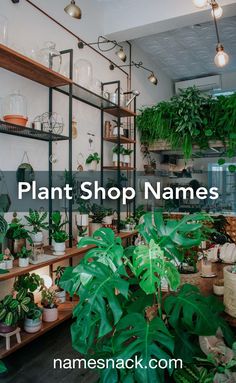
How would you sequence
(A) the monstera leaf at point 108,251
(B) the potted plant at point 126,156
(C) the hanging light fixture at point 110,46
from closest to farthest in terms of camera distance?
1. (A) the monstera leaf at point 108,251
2. (C) the hanging light fixture at point 110,46
3. (B) the potted plant at point 126,156

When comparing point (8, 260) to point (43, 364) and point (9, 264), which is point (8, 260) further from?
point (43, 364)

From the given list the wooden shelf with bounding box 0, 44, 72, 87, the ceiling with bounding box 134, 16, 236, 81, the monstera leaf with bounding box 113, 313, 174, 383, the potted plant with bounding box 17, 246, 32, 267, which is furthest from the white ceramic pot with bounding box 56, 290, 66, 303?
the ceiling with bounding box 134, 16, 236, 81

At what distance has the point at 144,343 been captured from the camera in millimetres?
1278

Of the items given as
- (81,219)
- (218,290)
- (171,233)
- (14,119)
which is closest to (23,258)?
(81,219)

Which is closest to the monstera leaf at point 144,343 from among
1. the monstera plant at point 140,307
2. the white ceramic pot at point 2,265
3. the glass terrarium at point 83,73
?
the monstera plant at point 140,307

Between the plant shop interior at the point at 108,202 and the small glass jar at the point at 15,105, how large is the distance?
0.01 m

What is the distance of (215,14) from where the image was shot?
9.24 feet

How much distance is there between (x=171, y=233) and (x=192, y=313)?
1.31ft

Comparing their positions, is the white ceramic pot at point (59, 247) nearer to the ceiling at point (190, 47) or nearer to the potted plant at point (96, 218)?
the potted plant at point (96, 218)

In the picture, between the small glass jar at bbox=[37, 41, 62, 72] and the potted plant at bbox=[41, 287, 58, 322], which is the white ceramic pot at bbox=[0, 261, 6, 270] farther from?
the small glass jar at bbox=[37, 41, 62, 72]

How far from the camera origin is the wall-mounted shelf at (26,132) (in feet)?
7.95

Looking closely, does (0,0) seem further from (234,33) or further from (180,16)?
(234,33)

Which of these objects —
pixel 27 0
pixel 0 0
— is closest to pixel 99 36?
pixel 27 0

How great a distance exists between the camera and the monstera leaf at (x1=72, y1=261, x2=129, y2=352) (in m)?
1.31
